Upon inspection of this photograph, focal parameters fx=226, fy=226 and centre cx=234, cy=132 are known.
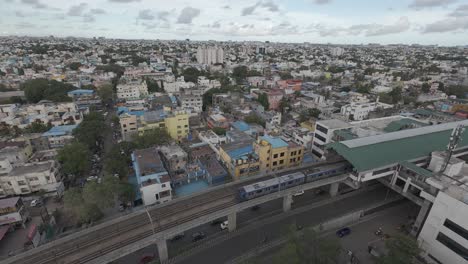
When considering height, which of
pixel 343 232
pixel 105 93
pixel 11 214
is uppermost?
pixel 105 93

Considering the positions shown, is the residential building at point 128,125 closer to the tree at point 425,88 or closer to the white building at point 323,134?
the white building at point 323,134

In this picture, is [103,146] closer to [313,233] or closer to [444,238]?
[313,233]

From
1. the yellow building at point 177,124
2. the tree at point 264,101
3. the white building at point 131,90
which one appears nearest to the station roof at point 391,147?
the yellow building at point 177,124

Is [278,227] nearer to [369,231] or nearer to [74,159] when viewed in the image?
[369,231]

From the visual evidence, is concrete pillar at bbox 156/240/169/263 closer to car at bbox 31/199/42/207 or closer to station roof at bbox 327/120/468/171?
car at bbox 31/199/42/207

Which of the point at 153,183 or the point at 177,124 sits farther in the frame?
the point at 177,124

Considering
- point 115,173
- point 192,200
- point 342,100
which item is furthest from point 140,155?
point 342,100

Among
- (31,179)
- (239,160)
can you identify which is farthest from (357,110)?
(31,179)
